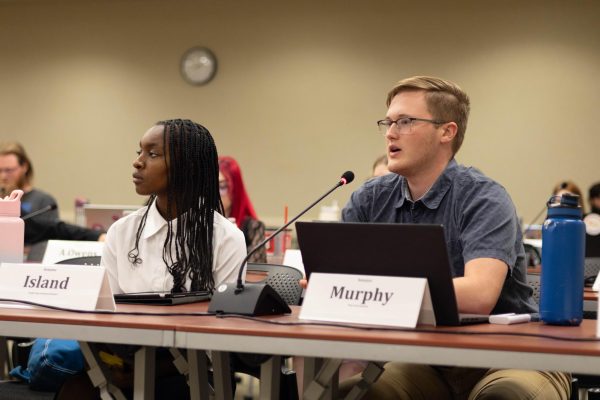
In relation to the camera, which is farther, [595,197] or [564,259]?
[595,197]

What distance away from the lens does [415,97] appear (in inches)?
81.9

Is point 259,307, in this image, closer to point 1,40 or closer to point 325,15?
point 325,15

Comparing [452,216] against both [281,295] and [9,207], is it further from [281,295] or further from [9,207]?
[9,207]

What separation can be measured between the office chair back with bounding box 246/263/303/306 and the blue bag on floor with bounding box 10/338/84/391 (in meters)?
0.51

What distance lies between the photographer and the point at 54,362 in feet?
6.89

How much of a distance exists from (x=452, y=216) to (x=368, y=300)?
0.60 meters

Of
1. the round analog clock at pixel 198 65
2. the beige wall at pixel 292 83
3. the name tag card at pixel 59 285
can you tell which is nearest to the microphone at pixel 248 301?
the name tag card at pixel 59 285

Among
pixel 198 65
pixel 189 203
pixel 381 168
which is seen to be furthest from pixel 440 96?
pixel 198 65

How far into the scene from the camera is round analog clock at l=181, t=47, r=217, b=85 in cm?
760

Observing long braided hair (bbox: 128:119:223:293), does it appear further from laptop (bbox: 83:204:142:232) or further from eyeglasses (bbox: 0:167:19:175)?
eyeglasses (bbox: 0:167:19:175)

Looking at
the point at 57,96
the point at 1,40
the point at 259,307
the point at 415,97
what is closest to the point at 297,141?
the point at 57,96

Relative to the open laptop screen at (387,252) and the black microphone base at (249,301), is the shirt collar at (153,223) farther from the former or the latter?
the open laptop screen at (387,252)

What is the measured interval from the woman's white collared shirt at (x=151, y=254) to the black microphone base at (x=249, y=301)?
50 cm

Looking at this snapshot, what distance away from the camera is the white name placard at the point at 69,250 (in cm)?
329
